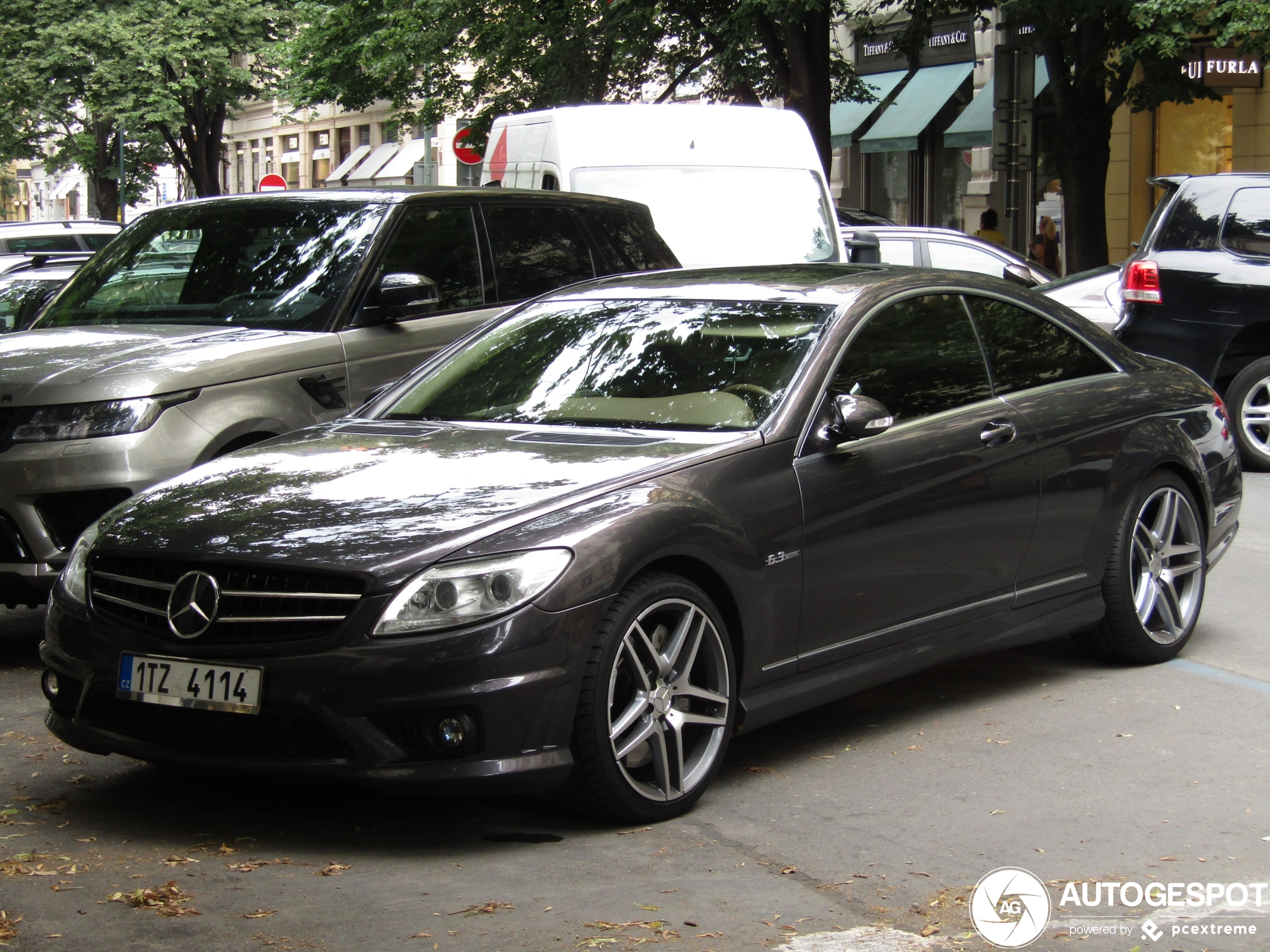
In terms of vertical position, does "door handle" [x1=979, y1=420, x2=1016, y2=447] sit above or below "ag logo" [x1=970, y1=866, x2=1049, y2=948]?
above

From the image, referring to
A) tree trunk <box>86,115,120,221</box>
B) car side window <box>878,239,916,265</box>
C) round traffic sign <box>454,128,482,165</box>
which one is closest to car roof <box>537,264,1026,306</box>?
car side window <box>878,239,916,265</box>

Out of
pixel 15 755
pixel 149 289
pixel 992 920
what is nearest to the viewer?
pixel 992 920

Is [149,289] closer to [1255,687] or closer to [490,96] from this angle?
[1255,687]

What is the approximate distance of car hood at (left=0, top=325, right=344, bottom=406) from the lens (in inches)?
267

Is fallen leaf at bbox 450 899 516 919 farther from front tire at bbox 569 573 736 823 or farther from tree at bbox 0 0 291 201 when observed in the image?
tree at bbox 0 0 291 201

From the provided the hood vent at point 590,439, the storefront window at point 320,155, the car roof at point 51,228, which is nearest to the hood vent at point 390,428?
the hood vent at point 590,439

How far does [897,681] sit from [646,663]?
6.75 feet

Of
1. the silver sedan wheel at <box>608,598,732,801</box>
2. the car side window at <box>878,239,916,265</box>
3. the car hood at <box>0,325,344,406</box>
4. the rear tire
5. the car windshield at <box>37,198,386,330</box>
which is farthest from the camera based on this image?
the car side window at <box>878,239,916,265</box>

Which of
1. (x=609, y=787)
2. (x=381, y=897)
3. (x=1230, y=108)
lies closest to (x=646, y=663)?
(x=609, y=787)

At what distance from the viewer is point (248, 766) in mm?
4574

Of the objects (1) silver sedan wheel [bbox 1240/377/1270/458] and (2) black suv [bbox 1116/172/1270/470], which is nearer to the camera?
(2) black suv [bbox 1116/172/1270/470]

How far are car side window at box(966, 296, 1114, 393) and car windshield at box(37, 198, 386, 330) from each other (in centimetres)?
290

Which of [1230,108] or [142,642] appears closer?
[142,642]

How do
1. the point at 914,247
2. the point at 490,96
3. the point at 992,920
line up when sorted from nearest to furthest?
the point at 992,920
the point at 914,247
the point at 490,96
